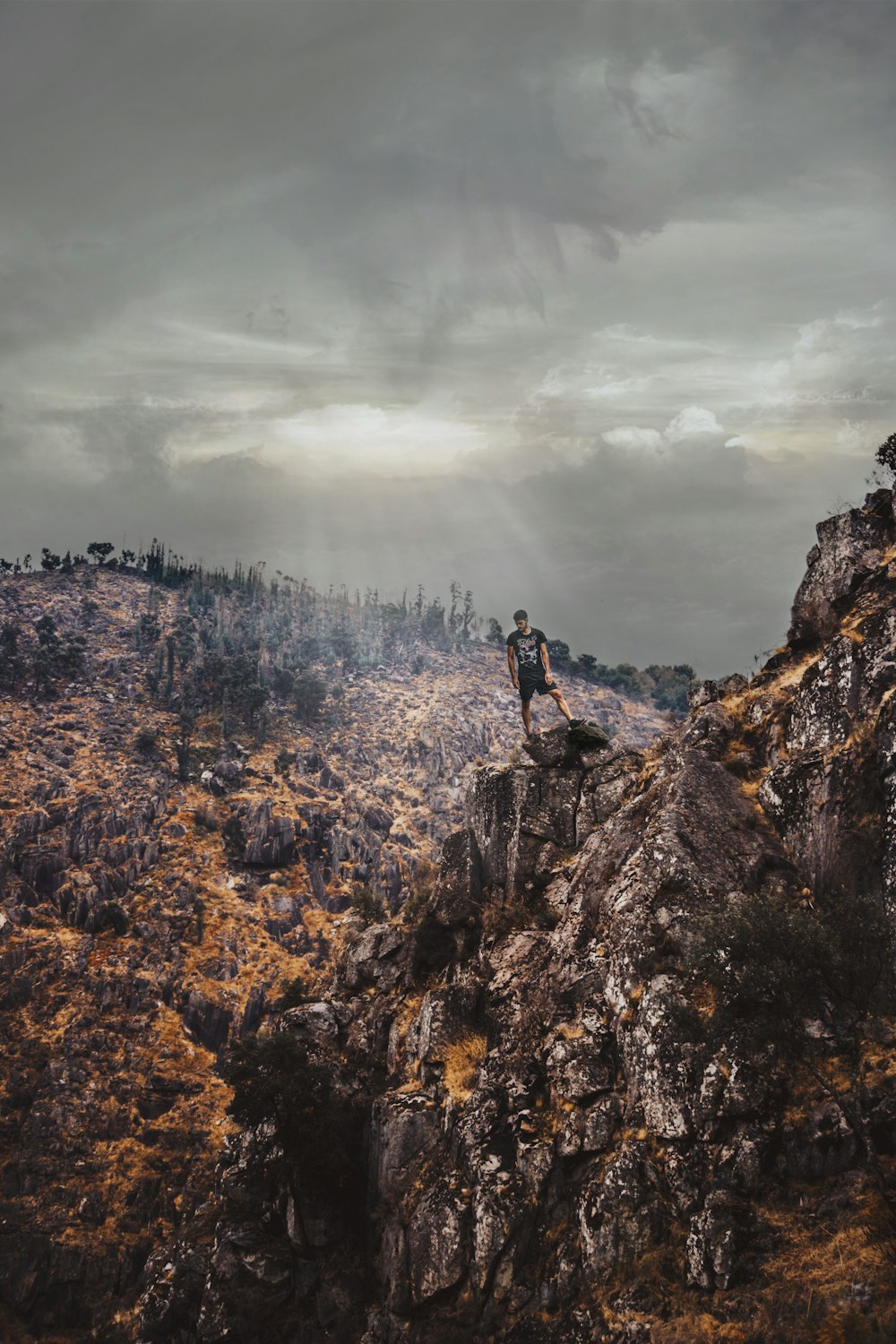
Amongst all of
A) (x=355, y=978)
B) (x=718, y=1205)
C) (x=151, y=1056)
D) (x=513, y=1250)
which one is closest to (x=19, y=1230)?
(x=151, y=1056)

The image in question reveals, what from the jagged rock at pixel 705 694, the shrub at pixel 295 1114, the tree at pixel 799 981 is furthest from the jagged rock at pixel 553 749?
the shrub at pixel 295 1114

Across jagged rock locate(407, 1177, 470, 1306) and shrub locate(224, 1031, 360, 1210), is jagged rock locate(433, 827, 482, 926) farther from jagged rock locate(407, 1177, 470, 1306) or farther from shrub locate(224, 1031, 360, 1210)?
jagged rock locate(407, 1177, 470, 1306)

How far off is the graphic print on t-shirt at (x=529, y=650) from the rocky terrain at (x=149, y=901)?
4876mm

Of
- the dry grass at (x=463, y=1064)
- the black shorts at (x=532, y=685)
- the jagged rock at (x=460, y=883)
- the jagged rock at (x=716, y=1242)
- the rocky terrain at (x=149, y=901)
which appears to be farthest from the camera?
the rocky terrain at (x=149, y=901)

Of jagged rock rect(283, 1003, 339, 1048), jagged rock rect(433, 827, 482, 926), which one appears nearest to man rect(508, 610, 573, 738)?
jagged rock rect(433, 827, 482, 926)

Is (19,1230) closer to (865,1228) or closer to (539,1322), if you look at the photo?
(539,1322)

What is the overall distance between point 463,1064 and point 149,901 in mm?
72695

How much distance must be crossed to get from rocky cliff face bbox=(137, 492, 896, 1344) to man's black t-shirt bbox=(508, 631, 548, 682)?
127 inches

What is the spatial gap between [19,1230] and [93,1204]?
5.17 m

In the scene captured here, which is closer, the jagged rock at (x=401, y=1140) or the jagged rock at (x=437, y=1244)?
the jagged rock at (x=437, y=1244)

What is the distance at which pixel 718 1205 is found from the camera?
18203 mm

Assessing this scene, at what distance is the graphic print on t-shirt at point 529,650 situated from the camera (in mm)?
33812

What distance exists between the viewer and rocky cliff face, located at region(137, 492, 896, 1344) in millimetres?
17922

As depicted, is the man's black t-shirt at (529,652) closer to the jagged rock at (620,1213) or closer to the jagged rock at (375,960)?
the jagged rock at (375,960)
